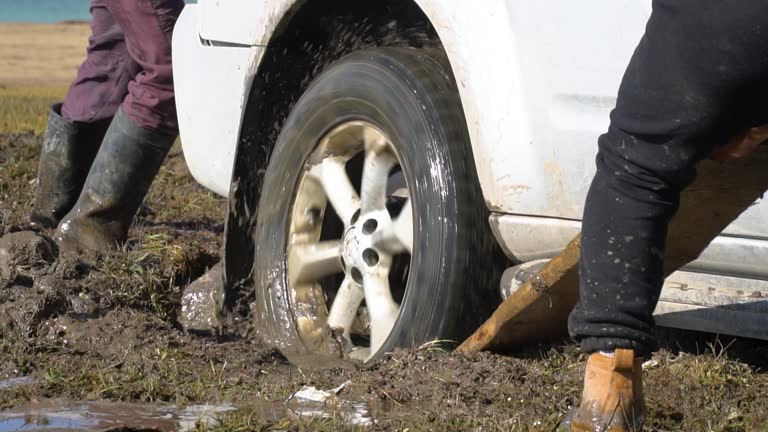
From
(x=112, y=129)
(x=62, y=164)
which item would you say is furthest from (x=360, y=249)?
(x=62, y=164)

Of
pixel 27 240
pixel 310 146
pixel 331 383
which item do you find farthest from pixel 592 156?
pixel 27 240

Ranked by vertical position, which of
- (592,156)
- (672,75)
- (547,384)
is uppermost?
(672,75)

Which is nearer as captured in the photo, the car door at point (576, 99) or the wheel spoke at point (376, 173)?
the car door at point (576, 99)

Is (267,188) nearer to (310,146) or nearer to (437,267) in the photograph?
(310,146)

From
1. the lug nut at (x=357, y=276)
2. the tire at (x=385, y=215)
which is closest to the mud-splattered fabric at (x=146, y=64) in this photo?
the tire at (x=385, y=215)

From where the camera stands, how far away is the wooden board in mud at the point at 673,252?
2516 mm

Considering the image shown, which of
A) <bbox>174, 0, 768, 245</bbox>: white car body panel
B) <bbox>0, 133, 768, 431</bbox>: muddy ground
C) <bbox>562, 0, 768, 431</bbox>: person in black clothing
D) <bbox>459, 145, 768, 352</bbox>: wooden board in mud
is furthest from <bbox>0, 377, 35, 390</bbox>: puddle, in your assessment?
<bbox>562, 0, 768, 431</bbox>: person in black clothing

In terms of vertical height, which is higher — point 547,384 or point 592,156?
point 592,156

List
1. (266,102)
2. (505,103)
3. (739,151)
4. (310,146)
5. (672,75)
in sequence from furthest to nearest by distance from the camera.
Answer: (266,102)
(310,146)
(505,103)
(739,151)
(672,75)

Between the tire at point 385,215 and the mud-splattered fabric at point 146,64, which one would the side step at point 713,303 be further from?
the mud-splattered fabric at point 146,64

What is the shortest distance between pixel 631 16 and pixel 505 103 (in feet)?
1.19

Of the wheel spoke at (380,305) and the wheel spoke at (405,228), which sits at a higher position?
the wheel spoke at (405,228)

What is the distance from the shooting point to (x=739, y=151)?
2.34 meters

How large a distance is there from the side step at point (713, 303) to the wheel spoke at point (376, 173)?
0.56m
